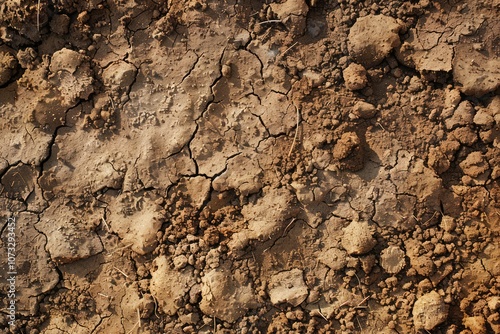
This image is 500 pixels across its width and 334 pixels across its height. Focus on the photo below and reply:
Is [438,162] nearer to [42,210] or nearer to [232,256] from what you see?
[232,256]

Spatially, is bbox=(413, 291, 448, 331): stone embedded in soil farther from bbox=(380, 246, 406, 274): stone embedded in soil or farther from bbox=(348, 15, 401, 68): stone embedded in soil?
bbox=(348, 15, 401, 68): stone embedded in soil

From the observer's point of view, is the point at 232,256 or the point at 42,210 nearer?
the point at 232,256

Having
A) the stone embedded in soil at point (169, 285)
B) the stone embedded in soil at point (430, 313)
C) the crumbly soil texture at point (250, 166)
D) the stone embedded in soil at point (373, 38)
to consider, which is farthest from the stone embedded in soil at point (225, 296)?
the stone embedded in soil at point (373, 38)

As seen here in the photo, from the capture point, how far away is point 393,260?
3.26 meters

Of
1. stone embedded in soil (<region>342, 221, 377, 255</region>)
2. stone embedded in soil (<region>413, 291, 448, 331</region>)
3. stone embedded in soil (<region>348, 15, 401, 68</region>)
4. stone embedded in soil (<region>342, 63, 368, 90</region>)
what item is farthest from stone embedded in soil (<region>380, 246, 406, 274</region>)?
stone embedded in soil (<region>348, 15, 401, 68</region>)

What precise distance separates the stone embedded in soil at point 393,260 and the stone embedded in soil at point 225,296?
89 cm

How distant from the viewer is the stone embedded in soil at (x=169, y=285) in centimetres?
333

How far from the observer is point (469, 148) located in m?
3.31

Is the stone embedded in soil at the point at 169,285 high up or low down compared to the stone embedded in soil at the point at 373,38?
down

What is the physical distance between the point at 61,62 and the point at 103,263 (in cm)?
146

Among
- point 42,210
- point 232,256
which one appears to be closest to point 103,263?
point 42,210

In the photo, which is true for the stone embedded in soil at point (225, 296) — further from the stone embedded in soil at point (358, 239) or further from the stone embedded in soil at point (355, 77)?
the stone embedded in soil at point (355, 77)

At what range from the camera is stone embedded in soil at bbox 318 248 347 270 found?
10.8ft

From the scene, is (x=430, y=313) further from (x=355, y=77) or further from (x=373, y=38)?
(x=373, y=38)
